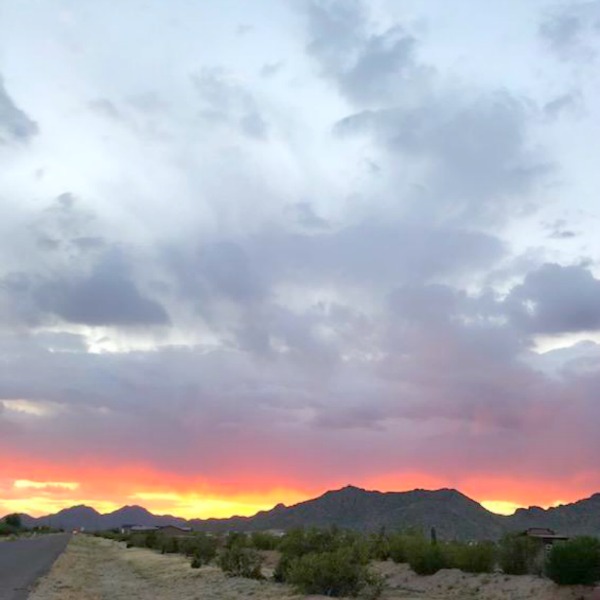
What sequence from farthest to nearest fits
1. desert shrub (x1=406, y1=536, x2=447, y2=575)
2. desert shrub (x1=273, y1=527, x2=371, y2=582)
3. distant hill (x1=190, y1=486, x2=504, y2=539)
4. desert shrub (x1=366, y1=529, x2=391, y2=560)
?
distant hill (x1=190, y1=486, x2=504, y2=539) → desert shrub (x1=366, y1=529, x2=391, y2=560) → desert shrub (x1=406, y1=536, x2=447, y2=575) → desert shrub (x1=273, y1=527, x2=371, y2=582)

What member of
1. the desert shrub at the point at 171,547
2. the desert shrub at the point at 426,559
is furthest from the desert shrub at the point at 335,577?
the desert shrub at the point at 171,547

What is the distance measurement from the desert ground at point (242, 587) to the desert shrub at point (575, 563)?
0.40m

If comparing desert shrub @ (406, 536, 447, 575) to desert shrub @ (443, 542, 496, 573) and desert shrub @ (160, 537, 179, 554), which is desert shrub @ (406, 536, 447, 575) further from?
desert shrub @ (160, 537, 179, 554)

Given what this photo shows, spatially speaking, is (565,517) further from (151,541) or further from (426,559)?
(426,559)

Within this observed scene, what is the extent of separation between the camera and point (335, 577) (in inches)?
1220

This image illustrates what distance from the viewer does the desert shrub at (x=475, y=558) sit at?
4031 cm

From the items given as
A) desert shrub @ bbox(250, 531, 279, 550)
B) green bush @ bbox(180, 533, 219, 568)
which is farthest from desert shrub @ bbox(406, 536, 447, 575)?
desert shrub @ bbox(250, 531, 279, 550)

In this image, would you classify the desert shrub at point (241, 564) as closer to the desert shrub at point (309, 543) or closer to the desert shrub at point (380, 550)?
the desert shrub at point (309, 543)

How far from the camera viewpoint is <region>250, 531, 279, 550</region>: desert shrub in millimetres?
66488

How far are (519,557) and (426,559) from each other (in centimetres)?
544

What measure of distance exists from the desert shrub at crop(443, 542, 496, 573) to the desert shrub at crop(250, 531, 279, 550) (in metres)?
26.6

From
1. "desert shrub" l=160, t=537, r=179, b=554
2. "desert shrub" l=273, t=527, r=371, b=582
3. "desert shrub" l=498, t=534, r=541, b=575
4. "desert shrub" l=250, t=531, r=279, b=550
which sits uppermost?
"desert shrub" l=160, t=537, r=179, b=554

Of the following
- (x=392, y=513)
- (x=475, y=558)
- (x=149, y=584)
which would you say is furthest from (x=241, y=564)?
(x=392, y=513)

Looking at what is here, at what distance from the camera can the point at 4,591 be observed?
1457 inches
